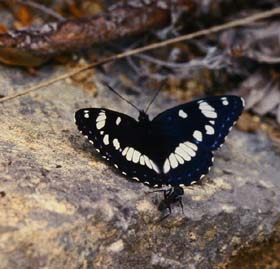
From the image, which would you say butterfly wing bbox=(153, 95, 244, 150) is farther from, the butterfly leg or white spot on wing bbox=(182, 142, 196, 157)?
the butterfly leg

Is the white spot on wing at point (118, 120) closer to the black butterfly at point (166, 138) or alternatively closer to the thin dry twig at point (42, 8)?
the black butterfly at point (166, 138)

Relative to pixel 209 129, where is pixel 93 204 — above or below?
below

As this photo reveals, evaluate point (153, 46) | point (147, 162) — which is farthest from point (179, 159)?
point (153, 46)

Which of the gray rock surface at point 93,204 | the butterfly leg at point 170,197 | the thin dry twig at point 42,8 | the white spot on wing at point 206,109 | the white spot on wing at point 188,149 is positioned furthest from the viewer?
the thin dry twig at point 42,8

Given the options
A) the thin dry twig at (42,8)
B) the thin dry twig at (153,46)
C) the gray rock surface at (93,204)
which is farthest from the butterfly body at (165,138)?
the thin dry twig at (42,8)

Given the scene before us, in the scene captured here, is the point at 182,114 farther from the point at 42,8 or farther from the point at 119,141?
the point at 42,8

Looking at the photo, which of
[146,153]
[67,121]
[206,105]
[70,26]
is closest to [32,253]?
[146,153]

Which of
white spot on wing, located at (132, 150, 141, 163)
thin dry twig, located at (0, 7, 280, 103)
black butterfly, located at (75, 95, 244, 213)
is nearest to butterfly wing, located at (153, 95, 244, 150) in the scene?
black butterfly, located at (75, 95, 244, 213)

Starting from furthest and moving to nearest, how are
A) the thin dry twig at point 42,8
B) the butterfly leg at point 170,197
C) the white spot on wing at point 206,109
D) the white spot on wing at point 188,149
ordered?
1. the thin dry twig at point 42,8
2. the white spot on wing at point 206,109
3. the white spot on wing at point 188,149
4. the butterfly leg at point 170,197
